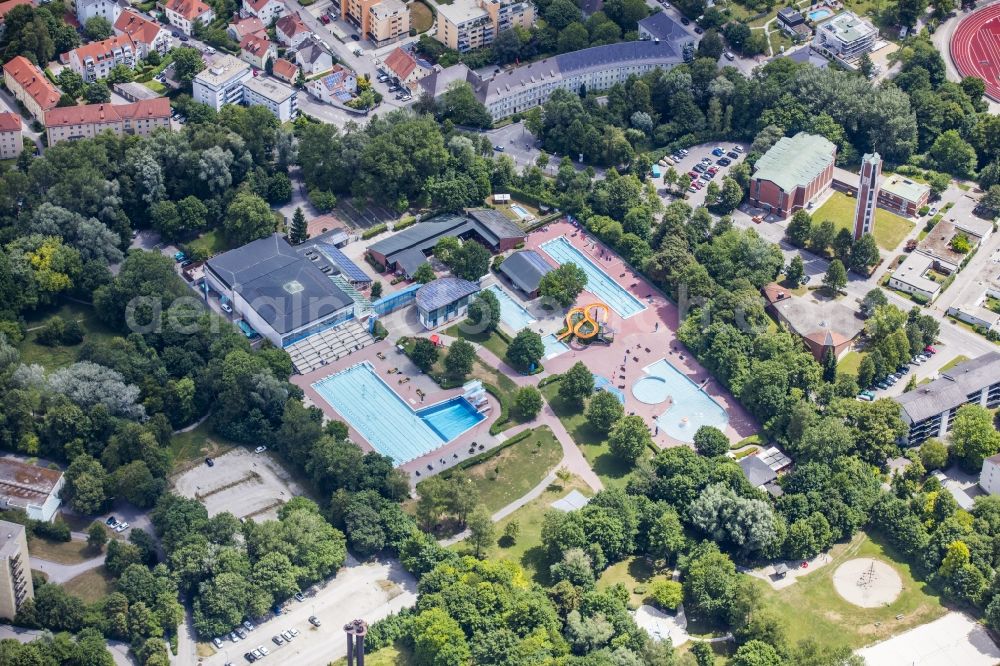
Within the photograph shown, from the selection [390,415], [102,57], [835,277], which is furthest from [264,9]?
[835,277]

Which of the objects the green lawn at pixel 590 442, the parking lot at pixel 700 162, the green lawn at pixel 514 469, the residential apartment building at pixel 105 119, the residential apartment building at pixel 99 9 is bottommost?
the green lawn at pixel 514 469

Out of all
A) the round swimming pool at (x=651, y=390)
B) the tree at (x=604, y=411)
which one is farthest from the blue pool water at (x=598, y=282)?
the tree at (x=604, y=411)

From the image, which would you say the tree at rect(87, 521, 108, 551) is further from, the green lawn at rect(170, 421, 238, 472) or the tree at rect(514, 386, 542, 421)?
the tree at rect(514, 386, 542, 421)

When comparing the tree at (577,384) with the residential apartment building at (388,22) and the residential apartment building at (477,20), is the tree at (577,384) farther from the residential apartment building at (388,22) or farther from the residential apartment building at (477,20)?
the residential apartment building at (388,22)

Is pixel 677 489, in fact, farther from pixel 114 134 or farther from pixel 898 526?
pixel 114 134

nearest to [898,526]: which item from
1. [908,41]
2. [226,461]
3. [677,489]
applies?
[677,489]

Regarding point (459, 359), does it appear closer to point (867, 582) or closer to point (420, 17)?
point (867, 582)
